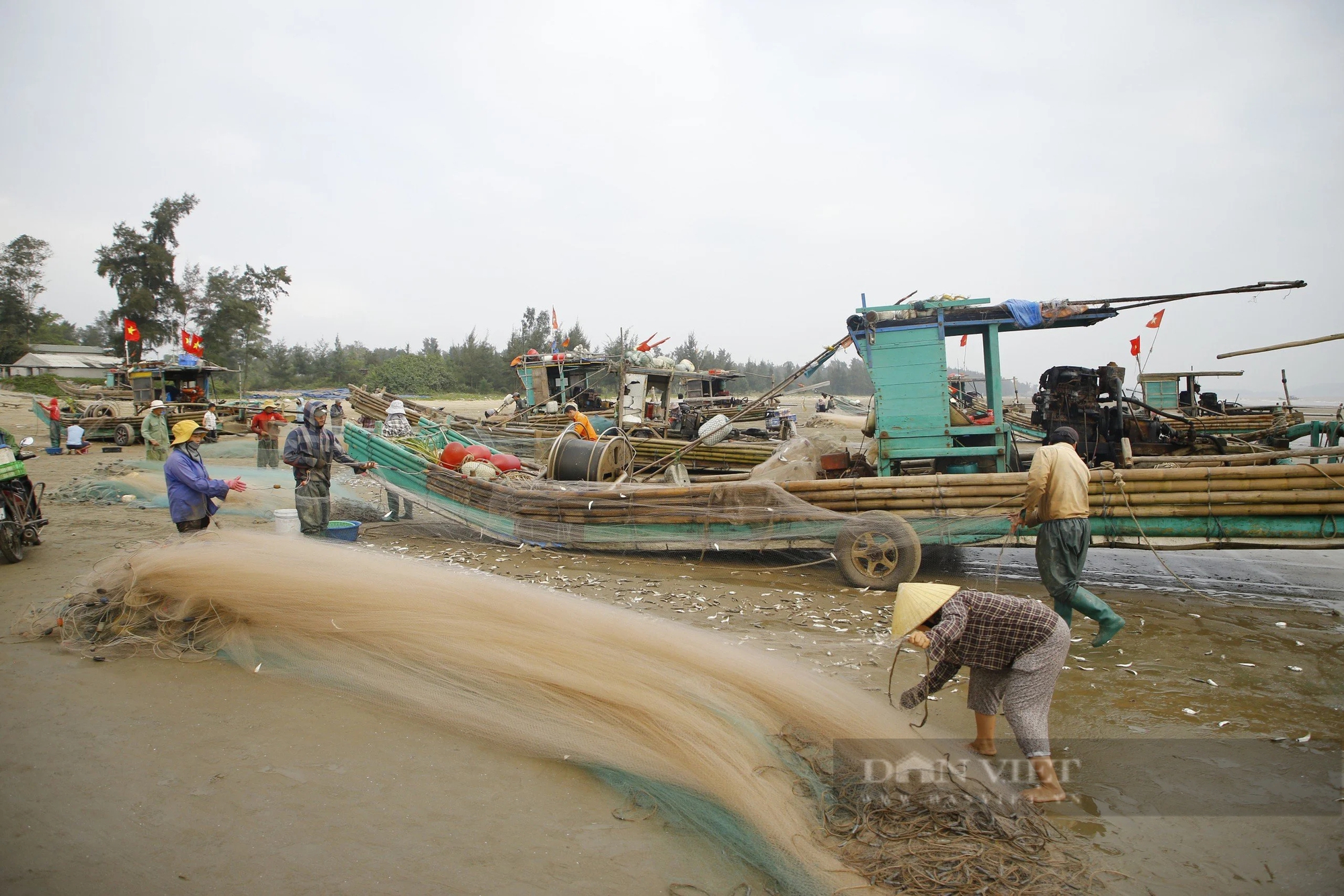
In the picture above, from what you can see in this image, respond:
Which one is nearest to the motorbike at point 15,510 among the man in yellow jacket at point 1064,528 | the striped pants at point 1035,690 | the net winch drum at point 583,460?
the net winch drum at point 583,460

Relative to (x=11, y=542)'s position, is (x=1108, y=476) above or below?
above

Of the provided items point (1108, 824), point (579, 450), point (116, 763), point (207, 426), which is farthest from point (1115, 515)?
point (207, 426)

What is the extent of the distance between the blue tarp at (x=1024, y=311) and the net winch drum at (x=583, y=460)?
4448 millimetres

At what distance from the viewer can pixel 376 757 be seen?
323 cm

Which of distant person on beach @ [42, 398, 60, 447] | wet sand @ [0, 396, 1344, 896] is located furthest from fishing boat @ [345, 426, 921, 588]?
distant person on beach @ [42, 398, 60, 447]

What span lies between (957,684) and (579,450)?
16.8 feet

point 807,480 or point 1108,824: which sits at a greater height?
point 807,480

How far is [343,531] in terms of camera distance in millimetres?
7359

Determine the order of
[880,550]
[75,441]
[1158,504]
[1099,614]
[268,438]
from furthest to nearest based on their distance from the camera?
[75,441]
[268,438]
[880,550]
[1158,504]
[1099,614]

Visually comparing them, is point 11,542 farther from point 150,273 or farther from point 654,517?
point 150,273

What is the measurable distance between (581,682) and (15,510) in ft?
21.6

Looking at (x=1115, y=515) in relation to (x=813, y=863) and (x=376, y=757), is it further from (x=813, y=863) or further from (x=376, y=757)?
(x=376, y=757)

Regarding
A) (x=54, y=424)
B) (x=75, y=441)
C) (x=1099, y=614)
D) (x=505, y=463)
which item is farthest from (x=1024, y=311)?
(x=54, y=424)

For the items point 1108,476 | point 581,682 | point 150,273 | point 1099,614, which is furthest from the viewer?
point 150,273
